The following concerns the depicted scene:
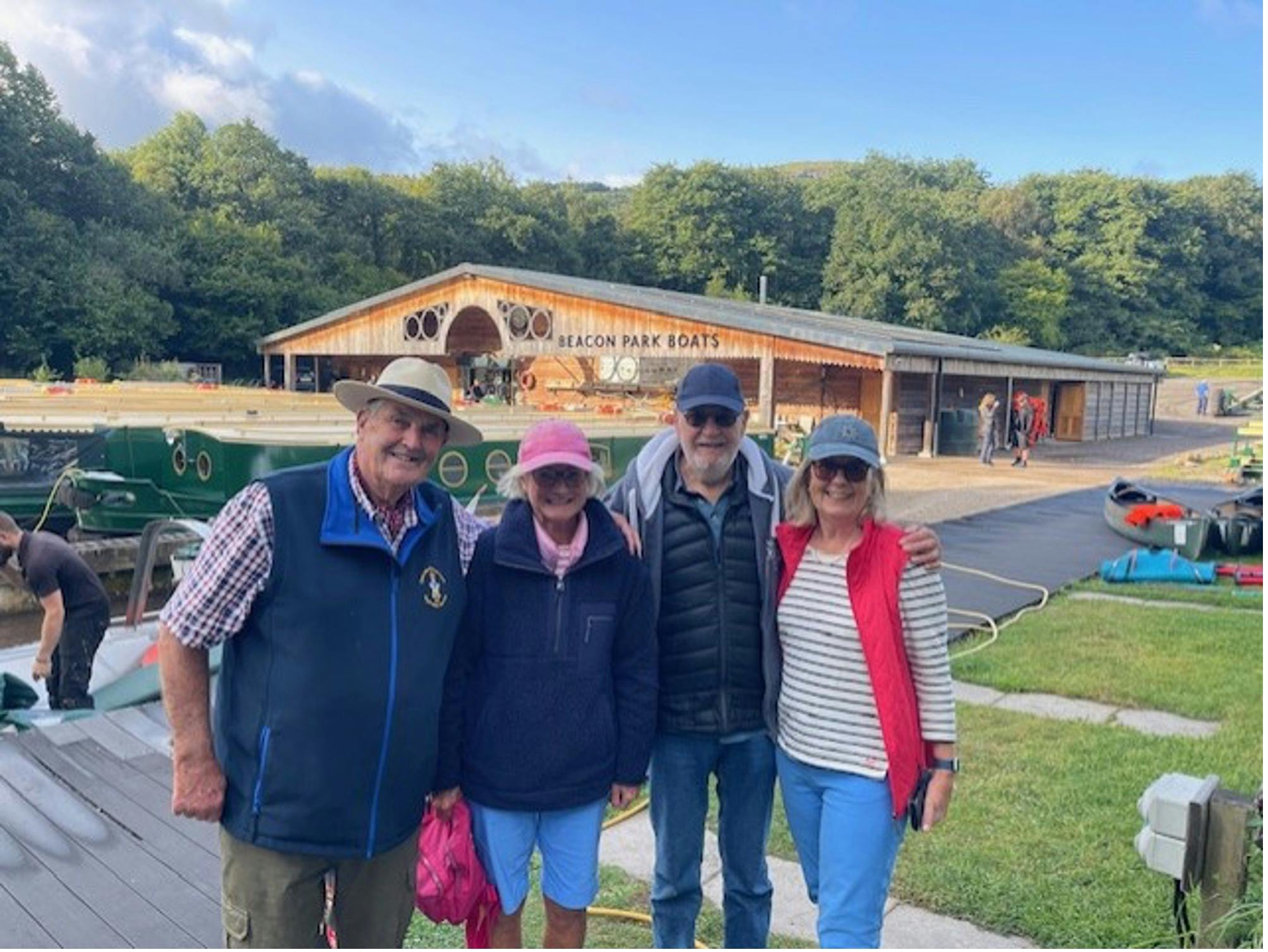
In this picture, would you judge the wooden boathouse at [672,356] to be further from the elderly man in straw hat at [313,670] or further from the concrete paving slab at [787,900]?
the elderly man in straw hat at [313,670]

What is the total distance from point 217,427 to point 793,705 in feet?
39.3

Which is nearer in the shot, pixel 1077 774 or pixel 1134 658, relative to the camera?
pixel 1077 774

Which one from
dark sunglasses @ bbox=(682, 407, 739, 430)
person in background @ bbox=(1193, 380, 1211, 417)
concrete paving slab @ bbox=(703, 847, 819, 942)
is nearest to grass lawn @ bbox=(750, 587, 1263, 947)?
concrete paving slab @ bbox=(703, 847, 819, 942)

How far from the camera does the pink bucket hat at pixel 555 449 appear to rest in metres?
2.57

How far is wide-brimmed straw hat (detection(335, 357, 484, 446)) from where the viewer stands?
95.2 inches

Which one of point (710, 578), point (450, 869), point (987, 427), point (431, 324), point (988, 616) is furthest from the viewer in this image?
point (431, 324)

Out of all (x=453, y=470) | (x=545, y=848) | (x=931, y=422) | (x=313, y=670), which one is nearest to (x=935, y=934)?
(x=545, y=848)

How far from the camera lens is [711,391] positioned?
2842 millimetres

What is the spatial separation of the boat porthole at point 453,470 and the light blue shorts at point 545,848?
393 inches

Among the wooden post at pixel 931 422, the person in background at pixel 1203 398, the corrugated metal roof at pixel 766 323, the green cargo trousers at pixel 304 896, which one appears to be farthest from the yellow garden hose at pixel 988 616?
the person in background at pixel 1203 398

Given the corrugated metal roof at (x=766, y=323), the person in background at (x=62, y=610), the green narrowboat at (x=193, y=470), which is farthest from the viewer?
the corrugated metal roof at (x=766, y=323)

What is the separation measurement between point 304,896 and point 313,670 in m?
0.54

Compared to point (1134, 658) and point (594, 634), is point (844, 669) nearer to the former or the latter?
point (594, 634)

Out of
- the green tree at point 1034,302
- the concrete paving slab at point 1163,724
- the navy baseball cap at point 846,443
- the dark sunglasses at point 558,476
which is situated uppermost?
the green tree at point 1034,302
